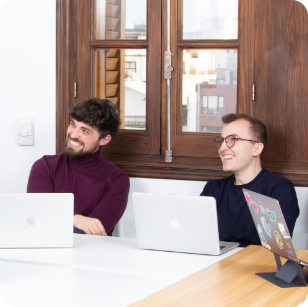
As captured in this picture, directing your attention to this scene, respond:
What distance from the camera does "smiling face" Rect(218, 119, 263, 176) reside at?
2.24 metres

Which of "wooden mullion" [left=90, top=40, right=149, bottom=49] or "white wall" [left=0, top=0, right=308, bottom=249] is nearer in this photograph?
"wooden mullion" [left=90, top=40, right=149, bottom=49]

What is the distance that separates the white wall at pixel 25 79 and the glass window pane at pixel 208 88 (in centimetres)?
83

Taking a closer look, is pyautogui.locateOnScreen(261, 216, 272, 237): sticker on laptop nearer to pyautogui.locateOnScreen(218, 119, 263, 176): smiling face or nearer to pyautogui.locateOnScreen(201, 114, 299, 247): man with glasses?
pyautogui.locateOnScreen(201, 114, 299, 247): man with glasses

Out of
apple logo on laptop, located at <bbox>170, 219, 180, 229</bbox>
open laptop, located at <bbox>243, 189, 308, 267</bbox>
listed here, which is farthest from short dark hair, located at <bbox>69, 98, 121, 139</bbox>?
open laptop, located at <bbox>243, 189, 308, 267</bbox>

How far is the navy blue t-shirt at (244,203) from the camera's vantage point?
2.07 m

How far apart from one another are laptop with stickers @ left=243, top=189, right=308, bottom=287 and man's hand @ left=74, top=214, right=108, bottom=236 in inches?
34.8

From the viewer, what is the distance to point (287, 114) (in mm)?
2506

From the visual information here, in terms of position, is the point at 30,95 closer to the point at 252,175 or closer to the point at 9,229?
the point at 9,229

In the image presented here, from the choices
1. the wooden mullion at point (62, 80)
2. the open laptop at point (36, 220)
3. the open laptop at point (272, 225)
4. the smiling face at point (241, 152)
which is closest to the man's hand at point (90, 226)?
the open laptop at point (36, 220)

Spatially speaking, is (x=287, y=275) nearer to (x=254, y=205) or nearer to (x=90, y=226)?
(x=254, y=205)

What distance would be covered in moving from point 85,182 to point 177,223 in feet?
3.04

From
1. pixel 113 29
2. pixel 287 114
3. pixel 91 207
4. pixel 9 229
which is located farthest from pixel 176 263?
pixel 113 29

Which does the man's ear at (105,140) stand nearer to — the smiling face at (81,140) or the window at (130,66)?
the smiling face at (81,140)

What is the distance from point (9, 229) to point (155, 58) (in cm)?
138
